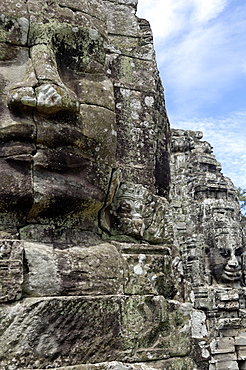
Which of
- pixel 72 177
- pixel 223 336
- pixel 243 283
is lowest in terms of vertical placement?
pixel 223 336

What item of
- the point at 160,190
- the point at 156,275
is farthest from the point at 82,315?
the point at 160,190

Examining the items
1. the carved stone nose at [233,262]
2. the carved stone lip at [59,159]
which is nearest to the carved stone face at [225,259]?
the carved stone nose at [233,262]

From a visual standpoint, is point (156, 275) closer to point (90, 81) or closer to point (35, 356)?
point (35, 356)

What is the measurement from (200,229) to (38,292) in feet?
41.2

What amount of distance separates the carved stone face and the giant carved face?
1192 cm

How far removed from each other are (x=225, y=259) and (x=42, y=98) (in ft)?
41.7

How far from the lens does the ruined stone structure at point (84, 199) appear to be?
3.11 meters

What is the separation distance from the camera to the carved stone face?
14.9 metres

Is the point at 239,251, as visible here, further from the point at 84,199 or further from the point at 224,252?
the point at 84,199

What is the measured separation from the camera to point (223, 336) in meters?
14.3

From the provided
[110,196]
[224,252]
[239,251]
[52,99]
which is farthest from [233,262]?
[52,99]

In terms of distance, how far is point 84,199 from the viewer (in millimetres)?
3373

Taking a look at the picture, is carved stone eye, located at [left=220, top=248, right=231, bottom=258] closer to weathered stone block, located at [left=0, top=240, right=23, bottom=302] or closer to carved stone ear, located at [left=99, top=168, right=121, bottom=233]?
carved stone ear, located at [left=99, top=168, right=121, bottom=233]

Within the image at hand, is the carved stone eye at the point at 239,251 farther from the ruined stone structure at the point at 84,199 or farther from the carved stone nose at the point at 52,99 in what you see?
the carved stone nose at the point at 52,99
